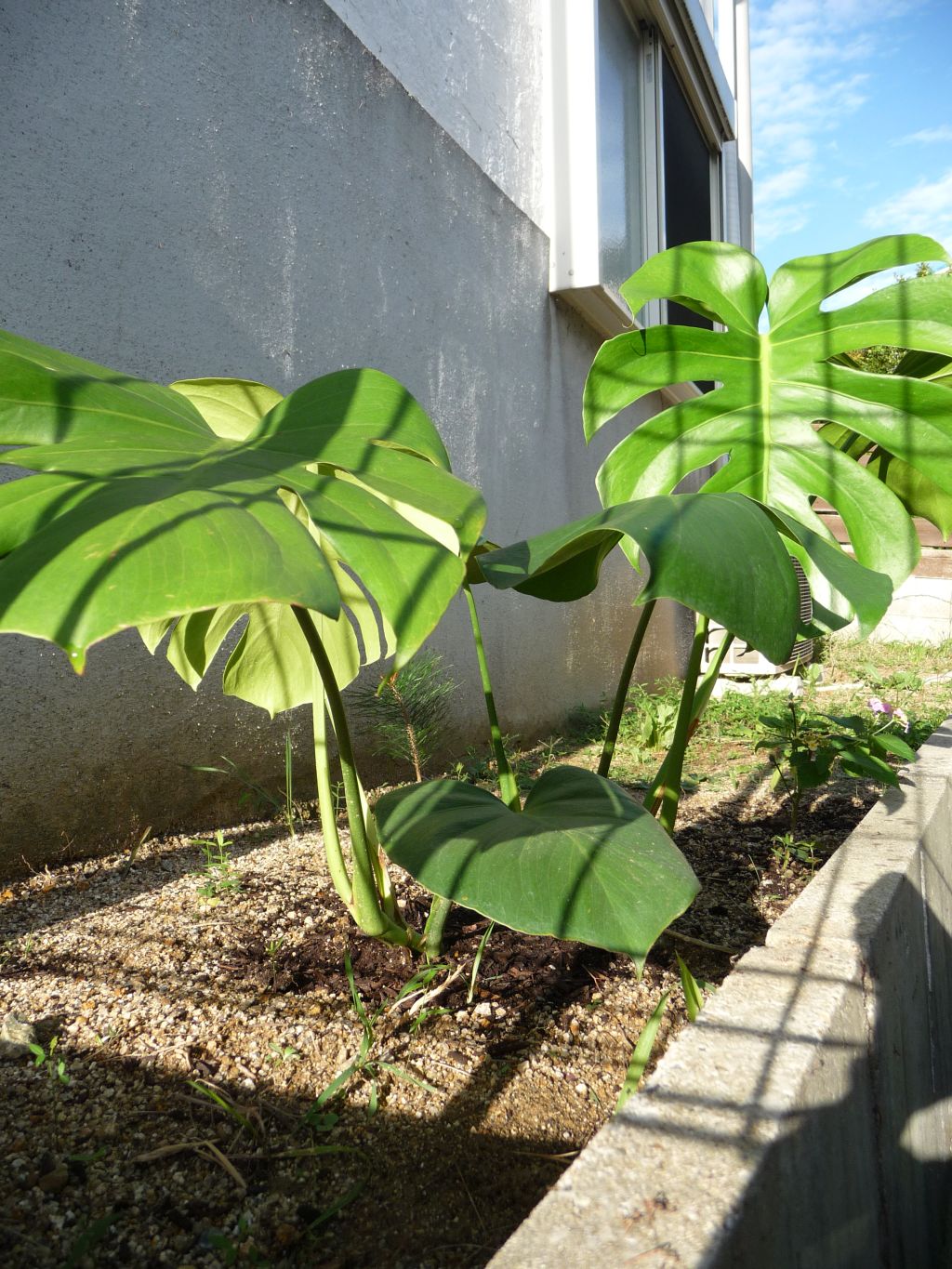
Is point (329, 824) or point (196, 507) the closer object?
point (196, 507)

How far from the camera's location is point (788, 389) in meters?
1.38

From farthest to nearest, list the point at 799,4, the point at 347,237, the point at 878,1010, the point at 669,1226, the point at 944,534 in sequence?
the point at 799,4
the point at 347,237
the point at 944,534
the point at 878,1010
the point at 669,1226

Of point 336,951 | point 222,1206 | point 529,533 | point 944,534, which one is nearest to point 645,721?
point 529,533

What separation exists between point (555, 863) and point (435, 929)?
1.26ft

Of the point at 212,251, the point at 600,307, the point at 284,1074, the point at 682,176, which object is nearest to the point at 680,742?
the point at 284,1074

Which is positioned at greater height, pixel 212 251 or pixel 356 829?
pixel 212 251

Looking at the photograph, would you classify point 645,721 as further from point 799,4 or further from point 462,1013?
point 799,4

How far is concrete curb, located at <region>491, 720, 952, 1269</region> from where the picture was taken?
576mm

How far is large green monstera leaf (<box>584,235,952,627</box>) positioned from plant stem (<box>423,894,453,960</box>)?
0.65 metres

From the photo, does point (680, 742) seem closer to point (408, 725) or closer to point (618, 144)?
point (408, 725)

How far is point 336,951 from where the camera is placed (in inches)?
50.1

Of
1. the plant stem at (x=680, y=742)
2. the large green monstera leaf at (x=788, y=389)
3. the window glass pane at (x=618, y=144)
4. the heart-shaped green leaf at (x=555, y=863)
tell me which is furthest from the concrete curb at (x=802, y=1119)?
the window glass pane at (x=618, y=144)

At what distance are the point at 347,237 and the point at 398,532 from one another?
6.45 feet

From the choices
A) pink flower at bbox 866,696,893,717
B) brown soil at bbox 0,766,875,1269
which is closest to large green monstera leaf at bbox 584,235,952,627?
brown soil at bbox 0,766,875,1269
